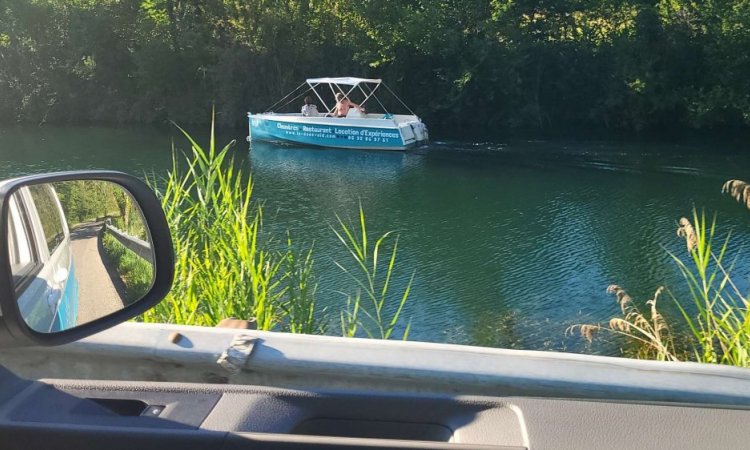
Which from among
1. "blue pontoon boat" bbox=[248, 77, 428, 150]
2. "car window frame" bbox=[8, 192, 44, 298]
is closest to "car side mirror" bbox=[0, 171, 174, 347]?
"car window frame" bbox=[8, 192, 44, 298]

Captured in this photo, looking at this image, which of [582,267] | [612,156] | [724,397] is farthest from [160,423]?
[612,156]

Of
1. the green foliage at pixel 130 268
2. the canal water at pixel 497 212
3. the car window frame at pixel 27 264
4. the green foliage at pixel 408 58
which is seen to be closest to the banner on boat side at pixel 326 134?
the canal water at pixel 497 212

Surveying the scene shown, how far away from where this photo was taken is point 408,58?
84.7ft

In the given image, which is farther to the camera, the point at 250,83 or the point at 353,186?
the point at 250,83

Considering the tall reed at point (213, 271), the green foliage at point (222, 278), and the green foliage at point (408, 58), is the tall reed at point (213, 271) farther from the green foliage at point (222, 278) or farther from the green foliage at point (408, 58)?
the green foliage at point (408, 58)

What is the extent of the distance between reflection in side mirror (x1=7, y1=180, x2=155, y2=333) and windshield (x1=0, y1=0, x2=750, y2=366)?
0.08 feet

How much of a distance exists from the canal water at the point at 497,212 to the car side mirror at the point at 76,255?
14.2 feet

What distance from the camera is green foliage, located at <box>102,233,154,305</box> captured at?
1.98 metres

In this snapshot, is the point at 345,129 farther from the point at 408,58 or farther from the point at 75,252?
the point at 75,252

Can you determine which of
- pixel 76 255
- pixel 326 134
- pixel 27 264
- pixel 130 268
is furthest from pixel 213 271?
pixel 326 134

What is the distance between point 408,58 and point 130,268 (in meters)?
24.3

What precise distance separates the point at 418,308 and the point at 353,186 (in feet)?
25.1

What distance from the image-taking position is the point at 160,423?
1.51 metres

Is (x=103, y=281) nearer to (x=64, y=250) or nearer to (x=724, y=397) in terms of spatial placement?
(x=64, y=250)
